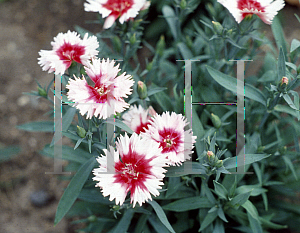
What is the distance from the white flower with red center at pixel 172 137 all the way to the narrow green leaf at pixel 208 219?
0.36 metres

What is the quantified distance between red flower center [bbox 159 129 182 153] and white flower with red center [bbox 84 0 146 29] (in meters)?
0.51

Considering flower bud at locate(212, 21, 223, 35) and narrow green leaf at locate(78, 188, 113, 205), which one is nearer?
flower bud at locate(212, 21, 223, 35)

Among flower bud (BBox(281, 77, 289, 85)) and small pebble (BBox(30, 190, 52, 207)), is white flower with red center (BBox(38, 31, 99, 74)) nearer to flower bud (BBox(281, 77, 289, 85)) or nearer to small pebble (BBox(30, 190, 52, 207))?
flower bud (BBox(281, 77, 289, 85))

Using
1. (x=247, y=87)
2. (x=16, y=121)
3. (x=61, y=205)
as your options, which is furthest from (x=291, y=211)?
(x=16, y=121)

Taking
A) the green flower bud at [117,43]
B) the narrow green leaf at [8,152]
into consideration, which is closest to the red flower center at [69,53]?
the green flower bud at [117,43]

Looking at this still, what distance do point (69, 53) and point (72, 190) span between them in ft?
1.69

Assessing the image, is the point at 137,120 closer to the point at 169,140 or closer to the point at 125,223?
the point at 169,140

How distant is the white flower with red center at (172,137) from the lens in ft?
3.62

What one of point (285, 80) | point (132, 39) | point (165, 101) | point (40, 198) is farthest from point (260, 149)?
point (40, 198)

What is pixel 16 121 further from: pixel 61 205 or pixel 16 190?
pixel 61 205

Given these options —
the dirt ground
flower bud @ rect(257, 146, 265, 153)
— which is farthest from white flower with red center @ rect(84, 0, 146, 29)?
the dirt ground

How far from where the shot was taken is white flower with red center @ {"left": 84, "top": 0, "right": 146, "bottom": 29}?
51.3 inches

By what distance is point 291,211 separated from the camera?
1.80 m

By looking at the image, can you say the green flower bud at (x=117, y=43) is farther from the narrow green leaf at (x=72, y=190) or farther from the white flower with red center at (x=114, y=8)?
the narrow green leaf at (x=72, y=190)
